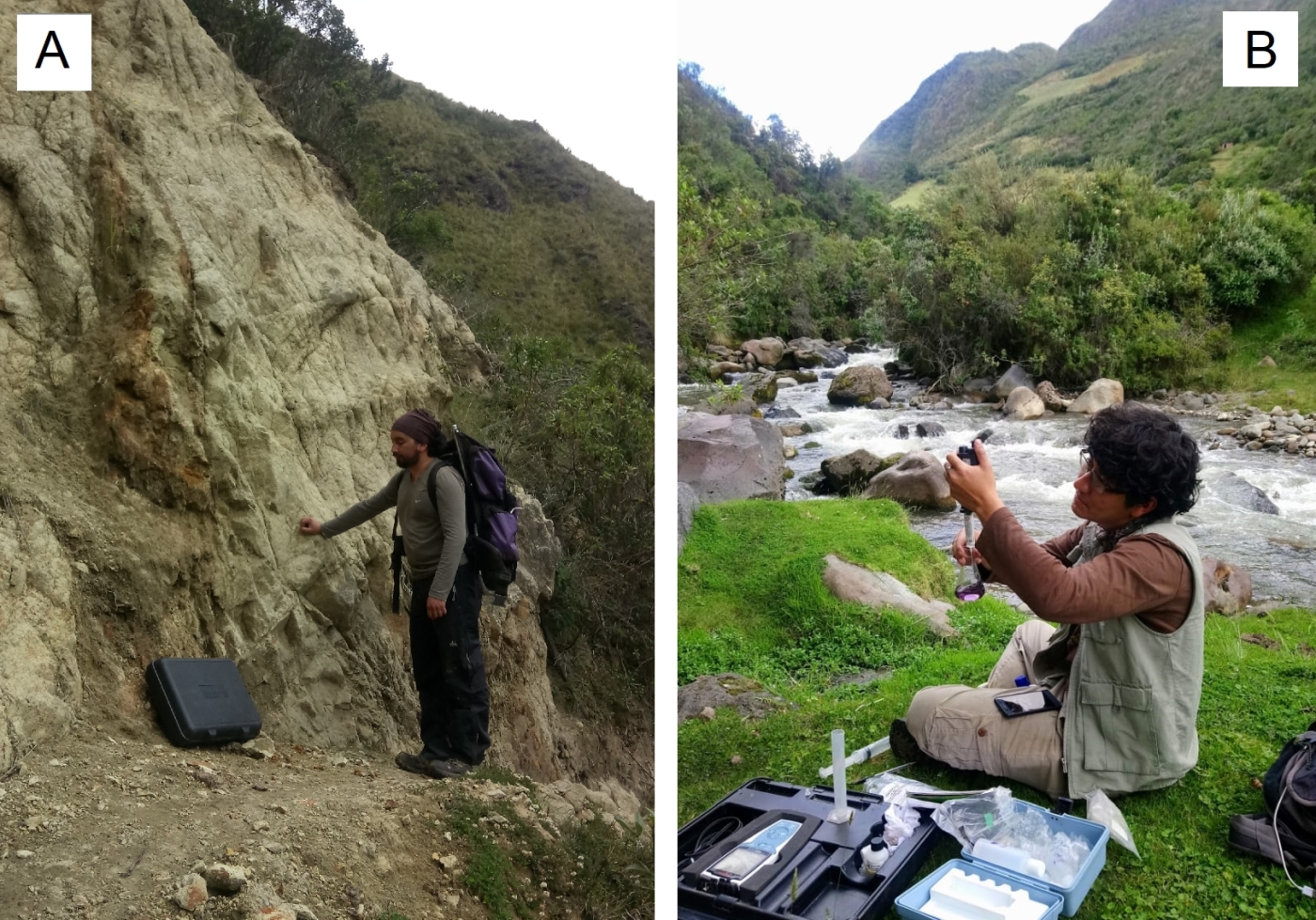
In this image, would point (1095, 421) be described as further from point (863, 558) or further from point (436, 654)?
point (436, 654)

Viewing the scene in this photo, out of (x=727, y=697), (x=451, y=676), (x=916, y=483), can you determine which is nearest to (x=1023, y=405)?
(x=916, y=483)

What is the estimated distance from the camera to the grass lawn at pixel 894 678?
2.05 metres

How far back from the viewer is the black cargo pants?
2676mm

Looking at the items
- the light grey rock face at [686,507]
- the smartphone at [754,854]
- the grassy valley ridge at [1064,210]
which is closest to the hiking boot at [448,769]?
the smartphone at [754,854]

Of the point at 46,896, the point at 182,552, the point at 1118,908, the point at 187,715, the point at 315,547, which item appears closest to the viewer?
the point at 46,896

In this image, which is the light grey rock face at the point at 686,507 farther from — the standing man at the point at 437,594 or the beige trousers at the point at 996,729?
the beige trousers at the point at 996,729

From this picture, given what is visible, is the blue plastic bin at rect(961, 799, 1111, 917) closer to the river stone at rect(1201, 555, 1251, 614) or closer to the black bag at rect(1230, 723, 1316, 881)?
the black bag at rect(1230, 723, 1316, 881)

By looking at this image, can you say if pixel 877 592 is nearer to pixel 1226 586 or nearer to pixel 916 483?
pixel 916 483

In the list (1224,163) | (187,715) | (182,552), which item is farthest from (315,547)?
(1224,163)

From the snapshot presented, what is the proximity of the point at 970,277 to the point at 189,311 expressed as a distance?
256 cm

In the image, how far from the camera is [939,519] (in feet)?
11.6

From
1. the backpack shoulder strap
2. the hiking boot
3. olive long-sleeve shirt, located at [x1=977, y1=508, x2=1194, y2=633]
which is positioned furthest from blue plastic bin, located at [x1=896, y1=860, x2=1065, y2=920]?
the backpack shoulder strap

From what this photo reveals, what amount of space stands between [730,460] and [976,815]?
1.74 m

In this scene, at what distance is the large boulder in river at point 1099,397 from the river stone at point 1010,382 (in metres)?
0.19
